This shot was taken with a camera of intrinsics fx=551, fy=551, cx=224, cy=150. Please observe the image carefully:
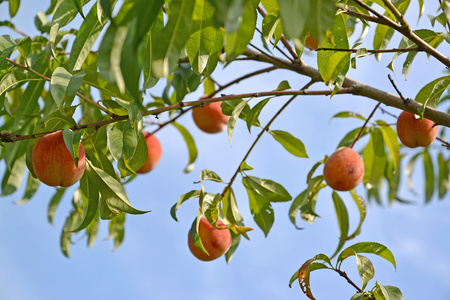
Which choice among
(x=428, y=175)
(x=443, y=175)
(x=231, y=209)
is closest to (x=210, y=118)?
(x=231, y=209)

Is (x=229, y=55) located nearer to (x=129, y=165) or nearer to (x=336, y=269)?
(x=129, y=165)

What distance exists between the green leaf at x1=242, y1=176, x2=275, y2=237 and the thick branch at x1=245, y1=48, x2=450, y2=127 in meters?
0.43

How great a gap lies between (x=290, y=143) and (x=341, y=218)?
0.43 m

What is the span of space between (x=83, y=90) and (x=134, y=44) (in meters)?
1.57

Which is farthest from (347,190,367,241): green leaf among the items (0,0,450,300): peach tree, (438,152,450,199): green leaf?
(438,152,450,199): green leaf

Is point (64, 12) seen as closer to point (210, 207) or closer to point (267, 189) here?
point (210, 207)

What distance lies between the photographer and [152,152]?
2527 mm

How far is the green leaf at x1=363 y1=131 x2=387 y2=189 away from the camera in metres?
2.30

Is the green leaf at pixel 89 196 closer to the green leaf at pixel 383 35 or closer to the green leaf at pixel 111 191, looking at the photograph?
the green leaf at pixel 111 191

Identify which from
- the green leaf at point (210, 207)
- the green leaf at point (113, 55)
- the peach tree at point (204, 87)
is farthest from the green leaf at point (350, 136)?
the green leaf at point (113, 55)

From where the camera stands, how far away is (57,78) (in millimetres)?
1311

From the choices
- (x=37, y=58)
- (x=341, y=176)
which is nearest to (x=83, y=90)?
(x=37, y=58)

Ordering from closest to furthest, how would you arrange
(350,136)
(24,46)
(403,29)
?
(403,29), (24,46), (350,136)

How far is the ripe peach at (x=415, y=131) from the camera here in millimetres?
1770
